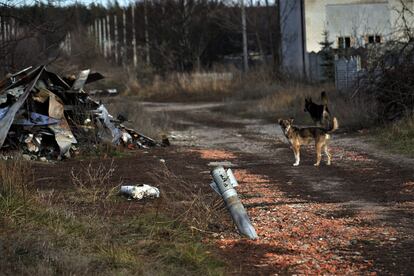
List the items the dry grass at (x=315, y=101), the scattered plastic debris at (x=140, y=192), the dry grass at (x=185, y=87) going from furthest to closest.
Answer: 1. the dry grass at (x=185, y=87)
2. the dry grass at (x=315, y=101)
3. the scattered plastic debris at (x=140, y=192)

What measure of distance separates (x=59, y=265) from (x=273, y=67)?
31.8m

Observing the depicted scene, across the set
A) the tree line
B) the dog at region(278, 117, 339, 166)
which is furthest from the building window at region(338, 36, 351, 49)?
the dog at region(278, 117, 339, 166)

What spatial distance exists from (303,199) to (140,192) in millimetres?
2151

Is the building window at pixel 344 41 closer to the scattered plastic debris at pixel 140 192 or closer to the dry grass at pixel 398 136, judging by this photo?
the dry grass at pixel 398 136

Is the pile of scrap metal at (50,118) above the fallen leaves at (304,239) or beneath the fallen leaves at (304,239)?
above

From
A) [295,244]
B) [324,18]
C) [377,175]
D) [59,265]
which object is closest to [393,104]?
[377,175]

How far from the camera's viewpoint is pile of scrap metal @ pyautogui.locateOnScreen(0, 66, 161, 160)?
13414 millimetres

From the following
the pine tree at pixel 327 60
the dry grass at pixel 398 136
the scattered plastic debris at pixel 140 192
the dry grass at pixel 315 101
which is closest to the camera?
the scattered plastic debris at pixel 140 192

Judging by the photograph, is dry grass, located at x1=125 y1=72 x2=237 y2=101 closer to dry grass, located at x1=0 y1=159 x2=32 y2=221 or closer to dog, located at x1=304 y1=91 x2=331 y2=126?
dog, located at x1=304 y1=91 x2=331 y2=126

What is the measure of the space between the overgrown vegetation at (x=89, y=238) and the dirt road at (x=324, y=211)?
0.44 meters

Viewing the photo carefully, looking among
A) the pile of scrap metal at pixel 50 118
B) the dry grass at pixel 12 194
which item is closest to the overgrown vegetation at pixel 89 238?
the dry grass at pixel 12 194

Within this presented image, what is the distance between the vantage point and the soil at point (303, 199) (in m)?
6.16

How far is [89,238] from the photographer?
638 centimetres

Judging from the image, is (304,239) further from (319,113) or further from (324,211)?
(319,113)
